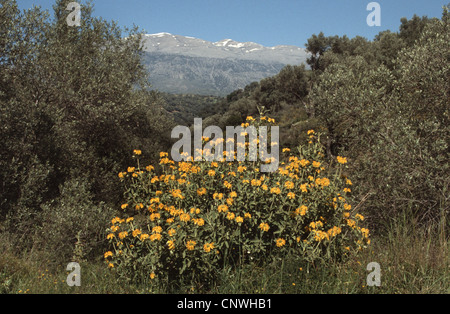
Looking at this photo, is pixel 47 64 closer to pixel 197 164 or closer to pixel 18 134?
pixel 18 134

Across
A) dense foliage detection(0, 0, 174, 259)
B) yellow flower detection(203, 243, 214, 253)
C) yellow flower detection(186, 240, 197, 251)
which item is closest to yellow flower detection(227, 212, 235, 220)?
yellow flower detection(203, 243, 214, 253)

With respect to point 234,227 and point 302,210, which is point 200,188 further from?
point 302,210

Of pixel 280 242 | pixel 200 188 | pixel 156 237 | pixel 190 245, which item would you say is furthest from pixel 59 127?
pixel 280 242

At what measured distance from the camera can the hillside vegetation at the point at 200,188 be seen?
3.89m

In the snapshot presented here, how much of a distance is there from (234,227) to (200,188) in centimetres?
80

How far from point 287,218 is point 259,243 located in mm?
495

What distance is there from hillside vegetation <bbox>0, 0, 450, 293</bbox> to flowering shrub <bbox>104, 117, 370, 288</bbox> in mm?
26

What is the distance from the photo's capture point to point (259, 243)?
13.0ft

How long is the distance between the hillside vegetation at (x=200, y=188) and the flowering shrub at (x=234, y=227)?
26mm

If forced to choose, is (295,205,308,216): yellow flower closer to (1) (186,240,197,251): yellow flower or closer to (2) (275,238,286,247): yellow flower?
(2) (275,238,286,247): yellow flower

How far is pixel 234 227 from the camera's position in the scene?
13.5 feet

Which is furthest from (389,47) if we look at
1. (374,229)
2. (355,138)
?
(374,229)

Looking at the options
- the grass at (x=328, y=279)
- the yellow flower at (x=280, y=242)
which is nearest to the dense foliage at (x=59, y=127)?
the grass at (x=328, y=279)

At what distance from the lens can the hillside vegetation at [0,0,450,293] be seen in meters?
3.89
